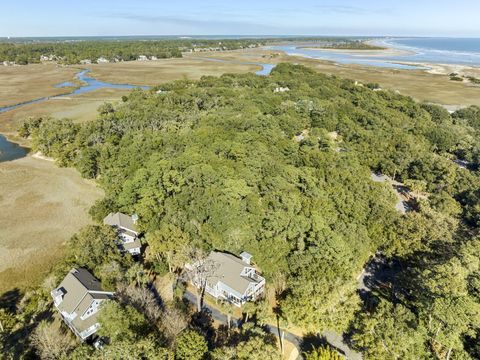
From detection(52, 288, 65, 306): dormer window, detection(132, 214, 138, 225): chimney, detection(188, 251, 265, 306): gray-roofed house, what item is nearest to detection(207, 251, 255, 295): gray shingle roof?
detection(188, 251, 265, 306): gray-roofed house

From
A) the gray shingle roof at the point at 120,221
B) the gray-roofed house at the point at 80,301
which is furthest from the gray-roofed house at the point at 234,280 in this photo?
the gray shingle roof at the point at 120,221

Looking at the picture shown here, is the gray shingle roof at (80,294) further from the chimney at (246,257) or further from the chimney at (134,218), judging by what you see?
the chimney at (246,257)

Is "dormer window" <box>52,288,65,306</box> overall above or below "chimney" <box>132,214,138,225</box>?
below

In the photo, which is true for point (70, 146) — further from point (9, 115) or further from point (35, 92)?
point (35, 92)

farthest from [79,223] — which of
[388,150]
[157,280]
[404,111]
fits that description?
[404,111]

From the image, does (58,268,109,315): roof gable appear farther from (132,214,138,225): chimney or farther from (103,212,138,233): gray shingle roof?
(132,214,138,225): chimney
